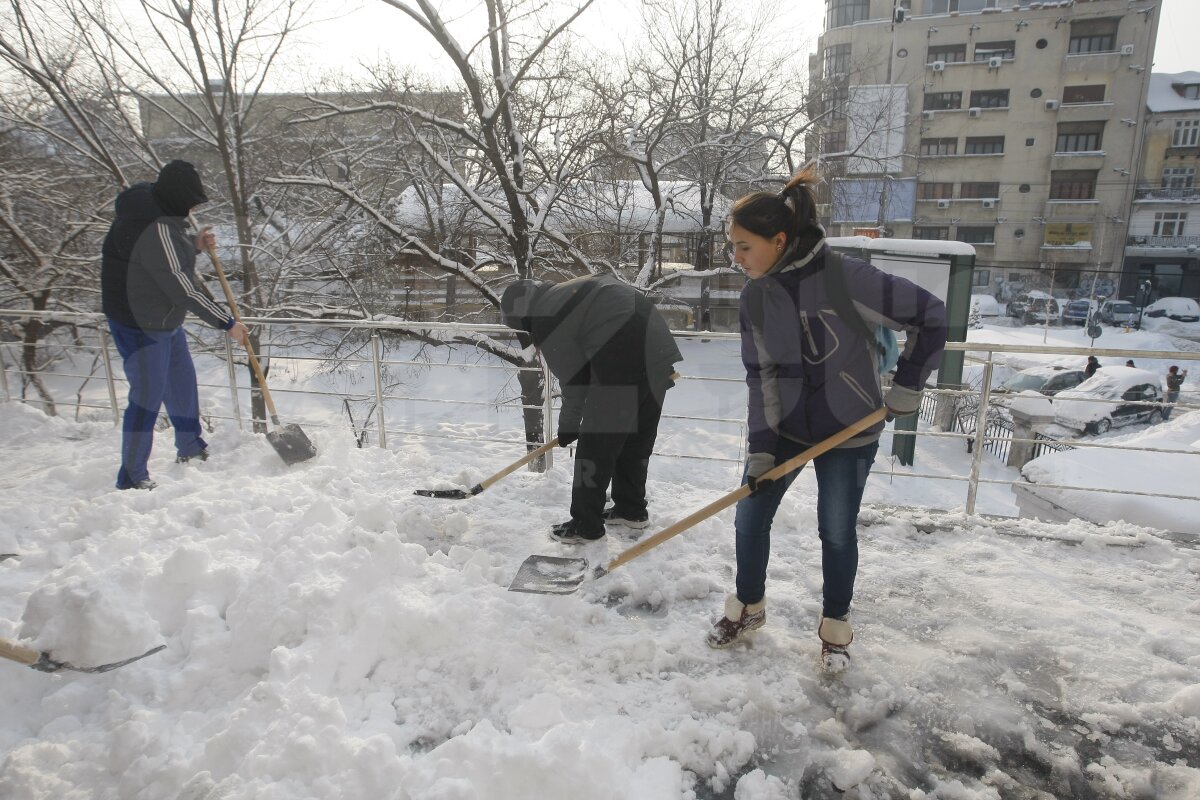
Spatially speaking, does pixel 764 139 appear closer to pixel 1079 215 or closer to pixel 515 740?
pixel 515 740

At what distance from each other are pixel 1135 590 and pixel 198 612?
4.09 metres

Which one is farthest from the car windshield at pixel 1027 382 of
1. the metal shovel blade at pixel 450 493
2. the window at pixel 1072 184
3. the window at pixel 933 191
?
the window at pixel 1072 184

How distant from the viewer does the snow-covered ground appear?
1.92 m

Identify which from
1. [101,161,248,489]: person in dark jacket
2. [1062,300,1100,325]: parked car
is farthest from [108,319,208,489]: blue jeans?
[1062,300,1100,325]: parked car

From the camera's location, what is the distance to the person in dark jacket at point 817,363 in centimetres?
221

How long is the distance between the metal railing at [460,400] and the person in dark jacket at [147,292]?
716mm

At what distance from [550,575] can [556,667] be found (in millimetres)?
616

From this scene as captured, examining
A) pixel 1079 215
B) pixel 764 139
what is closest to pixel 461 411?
pixel 764 139

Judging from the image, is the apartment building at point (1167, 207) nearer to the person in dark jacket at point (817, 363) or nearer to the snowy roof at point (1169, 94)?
the snowy roof at point (1169, 94)

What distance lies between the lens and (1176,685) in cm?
233

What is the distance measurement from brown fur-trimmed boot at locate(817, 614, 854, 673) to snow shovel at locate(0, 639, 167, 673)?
8.13 feet

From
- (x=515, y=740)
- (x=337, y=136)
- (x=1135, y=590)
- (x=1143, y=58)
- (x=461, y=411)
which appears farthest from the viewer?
(x=1143, y=58)

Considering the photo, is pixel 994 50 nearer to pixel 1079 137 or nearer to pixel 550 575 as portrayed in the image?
pixel 1079 137

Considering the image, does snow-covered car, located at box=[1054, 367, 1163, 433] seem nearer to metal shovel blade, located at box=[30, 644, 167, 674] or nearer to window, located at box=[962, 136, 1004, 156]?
metal shovel blade, located at box=[30, 644, 167, 674]
